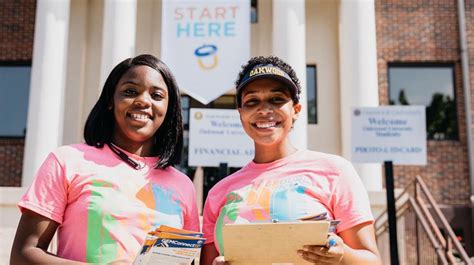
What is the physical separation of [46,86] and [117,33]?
206cm

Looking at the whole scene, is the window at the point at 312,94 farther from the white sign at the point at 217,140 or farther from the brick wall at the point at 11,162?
the brick wall at the point at 11,162

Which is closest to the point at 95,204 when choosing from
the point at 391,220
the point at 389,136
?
the point at 391,220

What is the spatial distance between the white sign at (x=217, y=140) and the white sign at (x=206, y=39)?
10.8ft

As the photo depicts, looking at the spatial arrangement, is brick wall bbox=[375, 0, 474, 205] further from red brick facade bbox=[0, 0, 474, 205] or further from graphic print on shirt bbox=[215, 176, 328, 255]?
graphic print on shirt bbox=[215, 176, 328, 255]

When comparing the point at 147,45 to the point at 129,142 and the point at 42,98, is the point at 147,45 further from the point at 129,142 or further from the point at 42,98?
the point at 129,142

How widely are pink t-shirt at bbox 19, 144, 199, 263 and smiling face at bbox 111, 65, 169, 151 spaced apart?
19 cm

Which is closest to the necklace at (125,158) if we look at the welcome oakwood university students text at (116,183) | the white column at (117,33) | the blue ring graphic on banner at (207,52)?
the welcome oakwood university students text at (116,183)

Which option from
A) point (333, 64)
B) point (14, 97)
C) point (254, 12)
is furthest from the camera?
point (14, 97)

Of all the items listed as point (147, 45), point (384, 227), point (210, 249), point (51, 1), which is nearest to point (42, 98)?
point (51, 1)

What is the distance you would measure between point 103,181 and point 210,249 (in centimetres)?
67

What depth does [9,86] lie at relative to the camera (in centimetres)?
1357

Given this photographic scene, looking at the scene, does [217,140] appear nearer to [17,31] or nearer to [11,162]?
[11,162]

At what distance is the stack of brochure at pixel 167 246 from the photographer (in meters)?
1.86

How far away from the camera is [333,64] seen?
42.2ft
